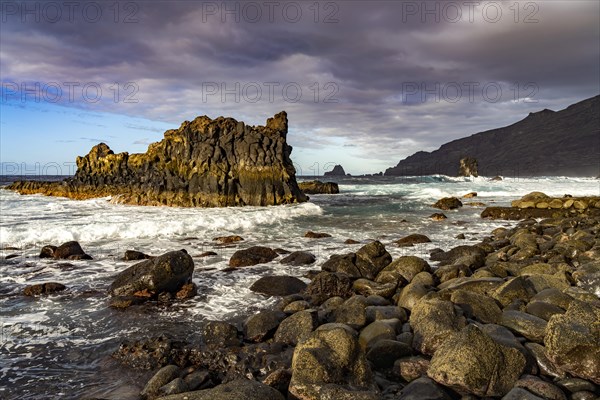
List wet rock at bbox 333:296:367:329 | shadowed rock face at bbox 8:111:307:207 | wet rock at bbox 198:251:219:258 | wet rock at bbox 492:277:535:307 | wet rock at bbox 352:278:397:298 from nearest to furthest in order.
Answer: wet rock at bbox 333:296:367:329 < wet rock at bbox 492:277:535:307 < wet rock at bbox 352:278:397:298 < wet rock at bbox 198:251:219:258 < shadowed rock face at bbox 8:111:307:207

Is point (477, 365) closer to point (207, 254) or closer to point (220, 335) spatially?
point (220, 335)

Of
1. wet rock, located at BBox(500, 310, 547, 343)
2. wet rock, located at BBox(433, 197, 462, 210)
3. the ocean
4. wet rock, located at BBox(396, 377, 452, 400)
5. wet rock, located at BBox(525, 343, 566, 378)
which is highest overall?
wet rock, located at BBox(433, 197, 462, 210)

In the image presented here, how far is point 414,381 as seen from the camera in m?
4.71

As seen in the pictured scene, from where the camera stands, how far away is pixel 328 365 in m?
4.72

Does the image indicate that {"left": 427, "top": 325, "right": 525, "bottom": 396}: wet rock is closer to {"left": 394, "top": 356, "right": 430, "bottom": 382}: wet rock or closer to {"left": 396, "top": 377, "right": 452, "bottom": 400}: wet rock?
{"left": 396, "top": 377, "right": 452, "bottom": 400}: wet rock

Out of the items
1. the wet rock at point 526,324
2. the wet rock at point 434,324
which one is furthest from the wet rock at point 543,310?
the wet rock at point 434,324

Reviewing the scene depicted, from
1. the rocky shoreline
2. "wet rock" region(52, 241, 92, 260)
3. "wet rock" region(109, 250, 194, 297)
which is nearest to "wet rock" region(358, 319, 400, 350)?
the rocky shoreline

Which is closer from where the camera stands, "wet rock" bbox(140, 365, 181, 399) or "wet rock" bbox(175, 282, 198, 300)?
"wet rock" bbox(140, 365, 181, 399)

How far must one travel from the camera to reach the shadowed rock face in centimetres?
3638

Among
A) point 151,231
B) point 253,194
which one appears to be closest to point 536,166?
point 253,194

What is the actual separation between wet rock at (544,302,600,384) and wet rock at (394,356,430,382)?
163 centimetres

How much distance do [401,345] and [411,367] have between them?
0.43m

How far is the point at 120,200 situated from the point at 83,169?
73.8ft

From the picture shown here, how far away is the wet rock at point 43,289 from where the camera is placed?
9555mm
